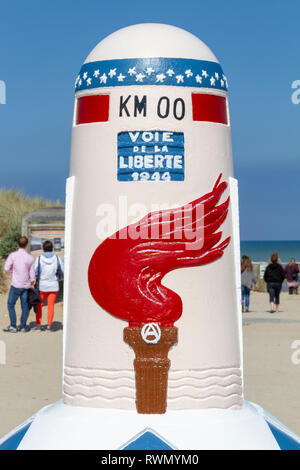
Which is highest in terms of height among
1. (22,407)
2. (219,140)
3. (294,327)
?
(219,140)

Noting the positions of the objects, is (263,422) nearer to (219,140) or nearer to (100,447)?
(100,447)

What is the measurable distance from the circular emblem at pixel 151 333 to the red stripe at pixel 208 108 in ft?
4.84

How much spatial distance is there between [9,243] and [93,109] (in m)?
17.5

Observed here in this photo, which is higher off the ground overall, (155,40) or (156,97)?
(155,40)

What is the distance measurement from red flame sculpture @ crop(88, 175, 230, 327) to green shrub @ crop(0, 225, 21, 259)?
57.3 feet

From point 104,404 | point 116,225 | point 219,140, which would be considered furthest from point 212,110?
point 104,404

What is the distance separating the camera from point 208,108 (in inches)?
223

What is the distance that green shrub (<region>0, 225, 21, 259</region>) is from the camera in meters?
22.7

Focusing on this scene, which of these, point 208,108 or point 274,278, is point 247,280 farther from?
point 208,108

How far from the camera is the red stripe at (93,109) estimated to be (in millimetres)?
5625

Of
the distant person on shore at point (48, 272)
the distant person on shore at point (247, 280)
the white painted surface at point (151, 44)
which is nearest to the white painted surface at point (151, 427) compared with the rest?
the white painted surface at point (151, 44)

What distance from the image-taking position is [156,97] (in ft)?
18.1

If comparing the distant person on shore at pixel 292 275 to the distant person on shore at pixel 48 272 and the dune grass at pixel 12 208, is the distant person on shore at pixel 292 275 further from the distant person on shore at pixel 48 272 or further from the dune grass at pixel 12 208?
the distant person on shore at pixel 48 272

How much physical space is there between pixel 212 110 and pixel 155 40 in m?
0.64
